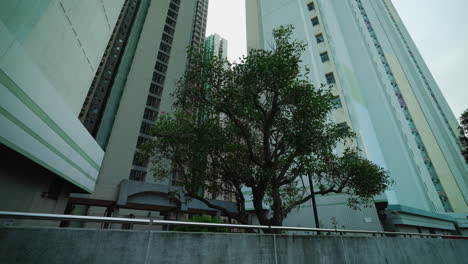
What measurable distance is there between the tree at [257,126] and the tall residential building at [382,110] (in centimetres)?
741

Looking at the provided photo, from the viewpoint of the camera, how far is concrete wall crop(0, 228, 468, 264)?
2.58 meters

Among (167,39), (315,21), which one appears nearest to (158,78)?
(167,39)

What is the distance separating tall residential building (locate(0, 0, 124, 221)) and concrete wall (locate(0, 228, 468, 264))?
175 inches

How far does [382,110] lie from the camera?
24.5 m

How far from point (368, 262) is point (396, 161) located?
66.4ft

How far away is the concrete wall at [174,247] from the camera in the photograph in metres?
2.58

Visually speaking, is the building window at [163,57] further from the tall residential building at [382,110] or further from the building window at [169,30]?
the tall residential building at [382,110]

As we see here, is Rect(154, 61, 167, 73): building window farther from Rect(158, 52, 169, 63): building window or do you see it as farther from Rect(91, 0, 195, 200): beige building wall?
Rect(158, 52, 169, 63): building window

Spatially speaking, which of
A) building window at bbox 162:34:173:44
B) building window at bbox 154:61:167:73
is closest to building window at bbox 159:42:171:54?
building window at bbox 162:34:173:44

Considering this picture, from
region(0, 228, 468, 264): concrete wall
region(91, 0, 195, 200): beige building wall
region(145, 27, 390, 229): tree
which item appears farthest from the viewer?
region(91, 0, 195, 200): beige building wall

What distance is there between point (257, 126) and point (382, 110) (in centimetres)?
2165

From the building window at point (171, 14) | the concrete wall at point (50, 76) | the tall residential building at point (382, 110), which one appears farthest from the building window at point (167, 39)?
the concrete wall at point (50, 76)

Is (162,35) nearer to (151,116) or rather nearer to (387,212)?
(151,116)

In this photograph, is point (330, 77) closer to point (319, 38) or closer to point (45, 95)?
point (319, 38)
